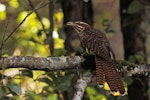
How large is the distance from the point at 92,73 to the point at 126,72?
0.24 metres

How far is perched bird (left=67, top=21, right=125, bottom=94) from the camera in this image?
342 cm

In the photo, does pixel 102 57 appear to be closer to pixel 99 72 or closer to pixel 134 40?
pixel 99 72

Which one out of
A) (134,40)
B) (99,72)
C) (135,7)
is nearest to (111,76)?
(99,72)

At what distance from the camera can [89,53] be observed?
366cm

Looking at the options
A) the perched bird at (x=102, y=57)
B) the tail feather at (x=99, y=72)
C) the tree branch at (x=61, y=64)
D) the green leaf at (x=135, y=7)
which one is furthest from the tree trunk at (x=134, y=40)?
the tail feather at (x=99, y=72)

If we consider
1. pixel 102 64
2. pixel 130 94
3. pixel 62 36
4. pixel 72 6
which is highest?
pixel 72 6

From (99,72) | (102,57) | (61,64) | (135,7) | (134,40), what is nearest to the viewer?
(61,64)

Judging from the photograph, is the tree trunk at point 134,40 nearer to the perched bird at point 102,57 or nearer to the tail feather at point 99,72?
the perched bird at point 102,57

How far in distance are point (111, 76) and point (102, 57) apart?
0.17 meters

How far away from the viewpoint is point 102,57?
11.7 ft

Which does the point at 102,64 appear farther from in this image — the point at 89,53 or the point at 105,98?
the point at 105,98

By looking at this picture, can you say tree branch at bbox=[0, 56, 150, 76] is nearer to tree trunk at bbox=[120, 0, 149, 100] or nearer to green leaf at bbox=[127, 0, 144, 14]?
green leaf at bbox=[127, 0, 144, 14]

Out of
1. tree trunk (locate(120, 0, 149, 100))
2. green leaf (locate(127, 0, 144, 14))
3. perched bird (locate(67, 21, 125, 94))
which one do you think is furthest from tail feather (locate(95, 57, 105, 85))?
tree trunk (locate(120, 0, 149, 100))

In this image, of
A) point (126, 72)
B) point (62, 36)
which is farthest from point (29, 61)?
point (62, 36)
